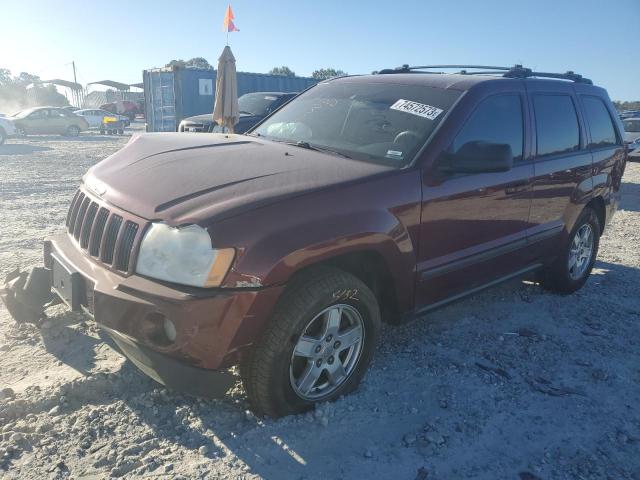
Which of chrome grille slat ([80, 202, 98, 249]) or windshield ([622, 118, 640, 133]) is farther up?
windshield ([622, 118, 640, 133])

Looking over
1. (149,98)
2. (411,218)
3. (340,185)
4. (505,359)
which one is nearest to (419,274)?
(411,218)

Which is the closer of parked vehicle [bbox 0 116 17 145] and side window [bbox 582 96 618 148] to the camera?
side window [bbox 582 96 618 148]

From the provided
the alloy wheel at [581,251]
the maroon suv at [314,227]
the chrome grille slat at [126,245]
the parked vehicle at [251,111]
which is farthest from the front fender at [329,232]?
the parked vehicle at [251,111]

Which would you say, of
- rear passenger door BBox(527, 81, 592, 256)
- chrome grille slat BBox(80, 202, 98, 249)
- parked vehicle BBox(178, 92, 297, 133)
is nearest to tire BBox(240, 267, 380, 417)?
chrome grille slat BBox(80, 202, 98, 249)

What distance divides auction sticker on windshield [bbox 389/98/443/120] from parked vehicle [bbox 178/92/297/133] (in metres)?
7.22

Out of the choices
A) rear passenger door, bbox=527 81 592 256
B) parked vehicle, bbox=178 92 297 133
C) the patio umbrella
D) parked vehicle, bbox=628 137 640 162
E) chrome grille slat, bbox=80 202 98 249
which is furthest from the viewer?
parked vehicle, bbox=628 137 640 162

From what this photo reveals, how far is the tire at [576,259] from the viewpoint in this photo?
451 centimetres

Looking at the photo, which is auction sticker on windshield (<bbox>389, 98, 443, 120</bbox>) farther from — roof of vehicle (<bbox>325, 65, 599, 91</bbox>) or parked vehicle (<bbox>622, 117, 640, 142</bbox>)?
parked vehicle (<bbox>622, 117, 640, 142</bbox>)

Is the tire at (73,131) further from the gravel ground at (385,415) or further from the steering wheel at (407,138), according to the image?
the steering wheel at (407,138)

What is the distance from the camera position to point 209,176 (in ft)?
8.89

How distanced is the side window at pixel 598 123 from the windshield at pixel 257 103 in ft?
24.0

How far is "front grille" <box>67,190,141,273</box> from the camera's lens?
2.42 meters

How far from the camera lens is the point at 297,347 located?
2590 millimetres

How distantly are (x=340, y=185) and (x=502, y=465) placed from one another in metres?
1.58
